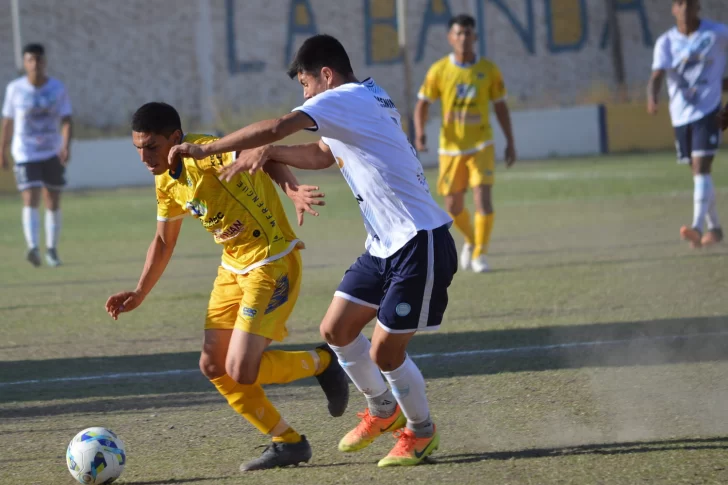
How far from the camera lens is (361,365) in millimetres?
4992

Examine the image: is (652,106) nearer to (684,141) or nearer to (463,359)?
(684,141)

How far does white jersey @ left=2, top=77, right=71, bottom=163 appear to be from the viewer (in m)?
12.6

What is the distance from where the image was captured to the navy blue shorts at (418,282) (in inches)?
183

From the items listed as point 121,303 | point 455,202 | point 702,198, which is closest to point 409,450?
point 121,303

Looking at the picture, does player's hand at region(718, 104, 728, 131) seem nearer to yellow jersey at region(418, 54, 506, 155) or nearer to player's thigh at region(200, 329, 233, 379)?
yellow jersey at region(418, 54, 506, 155)

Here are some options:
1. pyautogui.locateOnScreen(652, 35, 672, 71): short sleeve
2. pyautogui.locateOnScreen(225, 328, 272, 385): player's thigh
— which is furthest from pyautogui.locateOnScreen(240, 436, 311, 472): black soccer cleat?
pyautogui.locateOnScreen(652, 35, 672, 71): short sleeve

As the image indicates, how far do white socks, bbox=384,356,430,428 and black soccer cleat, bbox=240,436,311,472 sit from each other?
45 cm

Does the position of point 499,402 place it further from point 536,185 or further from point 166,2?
point 166,2

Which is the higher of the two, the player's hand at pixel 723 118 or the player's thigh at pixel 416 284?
the player's hand at pixel 723 118

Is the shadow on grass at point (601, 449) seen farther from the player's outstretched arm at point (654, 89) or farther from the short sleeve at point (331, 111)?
the player's outstretched arm at point (654, 89)

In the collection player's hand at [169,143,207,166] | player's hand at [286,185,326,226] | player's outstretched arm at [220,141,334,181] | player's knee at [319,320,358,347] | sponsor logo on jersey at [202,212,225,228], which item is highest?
player's hand at [169,143,207,166]

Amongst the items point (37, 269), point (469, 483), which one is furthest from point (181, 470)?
point (37, 269)

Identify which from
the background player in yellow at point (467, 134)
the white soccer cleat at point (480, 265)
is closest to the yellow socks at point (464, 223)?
the background player in yellow at point (467, 134)

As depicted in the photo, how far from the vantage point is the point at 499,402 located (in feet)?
18.9
